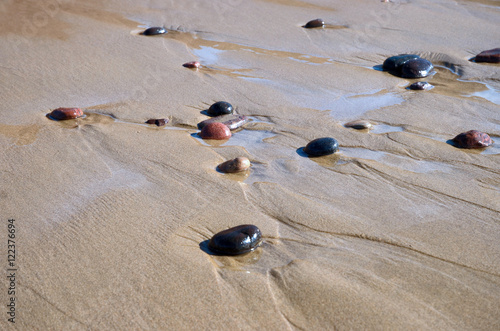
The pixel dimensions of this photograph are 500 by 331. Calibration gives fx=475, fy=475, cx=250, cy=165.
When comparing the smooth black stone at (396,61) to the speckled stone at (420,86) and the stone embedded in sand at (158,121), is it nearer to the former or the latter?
the speckled stone at (420,86)

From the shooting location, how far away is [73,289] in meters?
1.99

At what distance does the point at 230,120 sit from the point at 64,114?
4.02 feet

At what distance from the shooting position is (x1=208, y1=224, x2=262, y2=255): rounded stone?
2.21 metres

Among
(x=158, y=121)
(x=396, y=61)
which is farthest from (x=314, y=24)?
(x=158, y=121)

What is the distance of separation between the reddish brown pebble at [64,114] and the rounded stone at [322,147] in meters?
1.76

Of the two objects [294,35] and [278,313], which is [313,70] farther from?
[278,313]

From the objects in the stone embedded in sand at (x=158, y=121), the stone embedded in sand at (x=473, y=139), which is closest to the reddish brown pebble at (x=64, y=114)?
the stone embedded in sand at (x=158, y=121)

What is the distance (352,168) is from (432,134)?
2.82 ft

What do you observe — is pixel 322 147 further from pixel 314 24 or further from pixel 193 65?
pixel 314 24

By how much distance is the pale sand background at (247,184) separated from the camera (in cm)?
196

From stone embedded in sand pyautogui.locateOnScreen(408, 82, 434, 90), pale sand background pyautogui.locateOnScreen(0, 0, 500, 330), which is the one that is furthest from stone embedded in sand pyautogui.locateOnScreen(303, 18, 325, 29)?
stone embedded in sand pyautogui.locateOnScreen(408, 82, 434, 90)

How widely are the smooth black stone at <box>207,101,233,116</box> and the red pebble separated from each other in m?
0.37

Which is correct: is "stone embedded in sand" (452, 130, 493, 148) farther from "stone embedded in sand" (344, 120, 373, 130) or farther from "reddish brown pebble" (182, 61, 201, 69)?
"reddish brown pebble" (182, 61, 201, 69)

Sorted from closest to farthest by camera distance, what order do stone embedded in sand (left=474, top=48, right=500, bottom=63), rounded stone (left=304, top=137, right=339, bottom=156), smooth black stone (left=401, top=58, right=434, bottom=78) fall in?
rounded stone (left=304, top=137, right=339, bottom=156)
smooth black stone (left=401, top=58, right=434, bottom=78)
stone embedded in sand (left=474, top=48, right=500, bottom=63)
